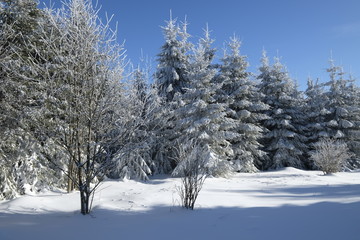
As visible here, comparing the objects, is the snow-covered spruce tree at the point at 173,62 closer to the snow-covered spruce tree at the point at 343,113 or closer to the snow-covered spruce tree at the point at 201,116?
the snow-covered spruce tree at the point at 201,116

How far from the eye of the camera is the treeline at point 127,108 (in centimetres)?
544

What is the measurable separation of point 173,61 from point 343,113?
49.7 feet

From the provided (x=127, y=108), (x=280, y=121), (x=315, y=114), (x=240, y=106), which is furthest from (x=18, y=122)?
(x=315, y=114)

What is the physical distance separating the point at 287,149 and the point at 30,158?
17.2 m

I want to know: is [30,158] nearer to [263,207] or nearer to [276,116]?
[263,207]

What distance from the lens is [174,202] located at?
6383 millimetres

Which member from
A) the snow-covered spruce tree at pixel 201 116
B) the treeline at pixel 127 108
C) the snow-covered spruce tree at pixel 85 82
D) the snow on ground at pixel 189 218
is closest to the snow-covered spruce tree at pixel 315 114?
the treeline at pixel 127 108

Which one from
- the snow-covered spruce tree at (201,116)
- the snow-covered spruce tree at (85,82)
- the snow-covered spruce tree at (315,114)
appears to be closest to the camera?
the snow-covered spruce tree at (85,82)

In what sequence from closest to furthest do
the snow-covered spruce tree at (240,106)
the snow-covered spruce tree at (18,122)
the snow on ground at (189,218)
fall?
the snow on ground at (189,218) < the snow-covered spruce tree at (18,122) < the snow-covered spruce tree at (240,106)

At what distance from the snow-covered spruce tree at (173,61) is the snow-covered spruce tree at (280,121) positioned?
22.5 feet

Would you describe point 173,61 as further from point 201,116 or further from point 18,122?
point 18,122

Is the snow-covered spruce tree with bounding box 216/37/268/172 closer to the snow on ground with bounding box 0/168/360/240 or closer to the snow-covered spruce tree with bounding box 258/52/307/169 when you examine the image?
the snow-covered spruce tree with bounding box 258/52/307/169

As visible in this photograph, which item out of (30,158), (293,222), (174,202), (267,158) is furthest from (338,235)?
(267,158)

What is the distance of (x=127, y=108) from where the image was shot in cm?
662
